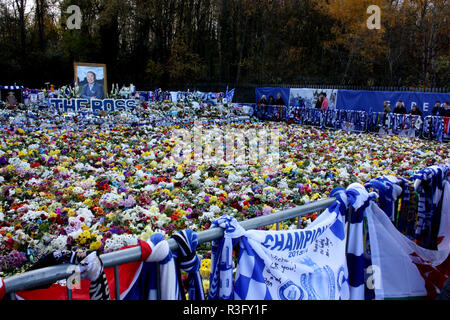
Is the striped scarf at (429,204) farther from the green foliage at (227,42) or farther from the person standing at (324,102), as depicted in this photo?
the green foliage at (227,42)

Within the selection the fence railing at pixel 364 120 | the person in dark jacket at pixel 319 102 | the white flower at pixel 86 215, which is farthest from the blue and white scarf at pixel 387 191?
the person in dark jacket at pixel 319 102

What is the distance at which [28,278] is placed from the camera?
4.19 ft

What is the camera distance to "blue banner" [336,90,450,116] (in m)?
14.0

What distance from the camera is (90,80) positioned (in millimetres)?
18219

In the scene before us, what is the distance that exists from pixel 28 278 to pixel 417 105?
51.5 feet

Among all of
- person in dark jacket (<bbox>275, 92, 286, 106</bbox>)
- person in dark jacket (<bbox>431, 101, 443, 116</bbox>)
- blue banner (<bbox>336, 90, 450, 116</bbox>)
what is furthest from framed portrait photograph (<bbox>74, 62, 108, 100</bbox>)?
person in dark jacket (<bbox>431, 101, 443, 116</bbox>)

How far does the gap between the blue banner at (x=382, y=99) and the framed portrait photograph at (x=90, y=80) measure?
11.8 metres

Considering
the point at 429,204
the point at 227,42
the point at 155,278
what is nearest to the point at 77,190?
the point at 155,278

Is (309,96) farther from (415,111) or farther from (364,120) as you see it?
(415,111)

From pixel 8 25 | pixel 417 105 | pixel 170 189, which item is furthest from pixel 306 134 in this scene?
pixel 8 25

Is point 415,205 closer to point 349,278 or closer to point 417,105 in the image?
point 349,278

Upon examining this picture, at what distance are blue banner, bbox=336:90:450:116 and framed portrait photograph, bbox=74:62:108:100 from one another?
1180cm

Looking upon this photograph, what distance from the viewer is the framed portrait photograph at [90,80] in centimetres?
1800

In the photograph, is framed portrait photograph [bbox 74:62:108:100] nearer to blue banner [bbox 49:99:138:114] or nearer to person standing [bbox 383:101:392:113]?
blue banner [bbox 49:99:138:114]
